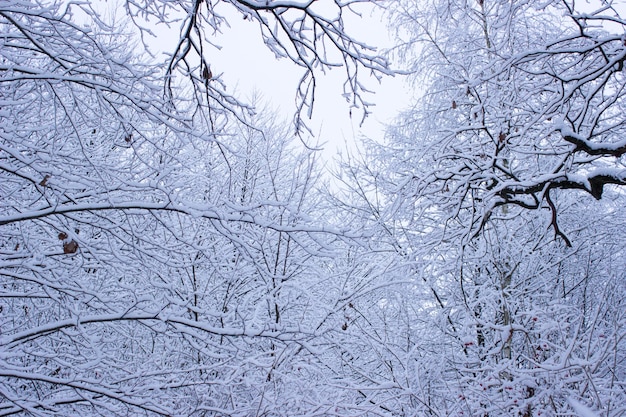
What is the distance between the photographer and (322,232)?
9.62 ft

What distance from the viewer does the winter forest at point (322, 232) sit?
291cm

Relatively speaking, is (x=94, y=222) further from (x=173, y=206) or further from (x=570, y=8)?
(x=570, y=8)

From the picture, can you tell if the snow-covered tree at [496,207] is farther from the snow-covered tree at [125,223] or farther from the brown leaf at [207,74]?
the brown leaf at [207,74]

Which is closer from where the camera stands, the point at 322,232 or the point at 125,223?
the point at 322,232

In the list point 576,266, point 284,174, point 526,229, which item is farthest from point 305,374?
point 284,174

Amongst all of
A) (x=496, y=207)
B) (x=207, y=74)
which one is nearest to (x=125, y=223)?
(x=207, y=74)

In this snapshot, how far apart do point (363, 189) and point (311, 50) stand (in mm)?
4972

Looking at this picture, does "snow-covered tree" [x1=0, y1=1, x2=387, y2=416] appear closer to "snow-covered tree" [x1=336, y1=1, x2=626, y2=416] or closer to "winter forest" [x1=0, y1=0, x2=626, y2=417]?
"winter forest" [x1=0, y1=0, x2=626, y2=417]

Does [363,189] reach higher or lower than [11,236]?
higher

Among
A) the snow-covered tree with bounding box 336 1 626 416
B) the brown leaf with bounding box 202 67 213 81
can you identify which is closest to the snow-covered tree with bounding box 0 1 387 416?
the brown leaf with bounding box 202 67 213 81

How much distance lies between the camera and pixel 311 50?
2494mm

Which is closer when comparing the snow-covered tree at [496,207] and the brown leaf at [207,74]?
the brown leaf at [207,74]

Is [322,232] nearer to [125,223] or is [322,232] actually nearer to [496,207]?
[125,223]

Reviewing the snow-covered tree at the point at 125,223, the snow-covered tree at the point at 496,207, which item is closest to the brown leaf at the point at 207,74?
the snow-covered tree at the point at 125,223
